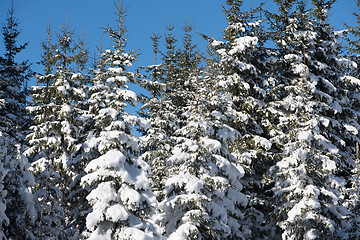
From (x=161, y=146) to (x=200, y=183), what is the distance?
5739mm

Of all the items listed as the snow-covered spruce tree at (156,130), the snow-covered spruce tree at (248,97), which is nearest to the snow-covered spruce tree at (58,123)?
the snow-covered spruce tree at (156,130)

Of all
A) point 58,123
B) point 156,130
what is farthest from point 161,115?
point 58,123

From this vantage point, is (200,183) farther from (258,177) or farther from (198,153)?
(258,177)

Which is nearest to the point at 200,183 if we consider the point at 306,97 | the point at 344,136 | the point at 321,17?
the point at 306,97

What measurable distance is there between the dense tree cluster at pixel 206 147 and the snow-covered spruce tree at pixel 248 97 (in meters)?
0.08

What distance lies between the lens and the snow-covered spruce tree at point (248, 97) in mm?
18906

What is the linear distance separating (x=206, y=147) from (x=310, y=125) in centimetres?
551

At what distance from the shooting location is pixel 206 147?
622 inches

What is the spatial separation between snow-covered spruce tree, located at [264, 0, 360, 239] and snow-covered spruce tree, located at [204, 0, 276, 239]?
81cm

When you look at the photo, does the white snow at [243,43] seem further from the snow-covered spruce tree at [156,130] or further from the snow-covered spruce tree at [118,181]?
the snow-covered spruce tree at [118,181]

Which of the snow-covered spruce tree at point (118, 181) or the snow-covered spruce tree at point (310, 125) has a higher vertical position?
the snow-covered spruce tree at point (310, 125)

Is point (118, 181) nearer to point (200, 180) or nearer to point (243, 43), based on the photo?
point (200, 180)

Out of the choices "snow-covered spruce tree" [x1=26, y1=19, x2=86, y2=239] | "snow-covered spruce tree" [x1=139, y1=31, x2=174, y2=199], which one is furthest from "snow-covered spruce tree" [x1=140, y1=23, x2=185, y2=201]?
"snow-covered spruce tree" [x1=26, y1=19, x2=86, y2=239]

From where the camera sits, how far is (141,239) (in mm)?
12250
